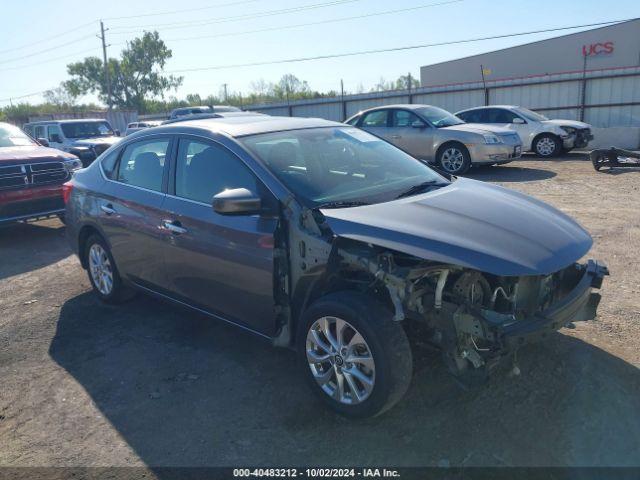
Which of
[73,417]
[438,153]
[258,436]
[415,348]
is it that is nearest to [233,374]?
[258,436]

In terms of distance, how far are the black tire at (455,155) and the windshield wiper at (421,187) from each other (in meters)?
8.52

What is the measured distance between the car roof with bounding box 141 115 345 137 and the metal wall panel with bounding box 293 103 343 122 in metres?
19.9

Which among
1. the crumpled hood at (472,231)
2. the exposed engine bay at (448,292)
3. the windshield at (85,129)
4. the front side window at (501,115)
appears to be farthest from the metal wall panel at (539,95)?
the exposed engine bay at (448,292)

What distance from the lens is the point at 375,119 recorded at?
13383mm

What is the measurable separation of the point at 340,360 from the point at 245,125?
206 cm

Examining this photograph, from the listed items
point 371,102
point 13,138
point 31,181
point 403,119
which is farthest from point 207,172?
point 371,102

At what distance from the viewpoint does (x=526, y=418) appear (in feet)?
10.4

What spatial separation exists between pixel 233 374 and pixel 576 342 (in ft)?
8.30

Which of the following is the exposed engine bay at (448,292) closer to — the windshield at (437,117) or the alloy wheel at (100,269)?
the alloy wheel at (100,269)

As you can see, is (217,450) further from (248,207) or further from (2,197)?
(2,197)

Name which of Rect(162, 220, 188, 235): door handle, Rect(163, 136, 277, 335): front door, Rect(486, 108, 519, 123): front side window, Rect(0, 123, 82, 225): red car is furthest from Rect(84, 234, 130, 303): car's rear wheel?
Rect(486, 108, 519, 123): front side window

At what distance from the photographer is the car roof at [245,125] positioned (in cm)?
411

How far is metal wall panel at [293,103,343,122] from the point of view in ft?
80.3

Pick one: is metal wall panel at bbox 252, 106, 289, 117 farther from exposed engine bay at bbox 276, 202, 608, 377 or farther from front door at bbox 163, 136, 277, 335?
exposed engine bay at bbox 276, 202, 608, 377
